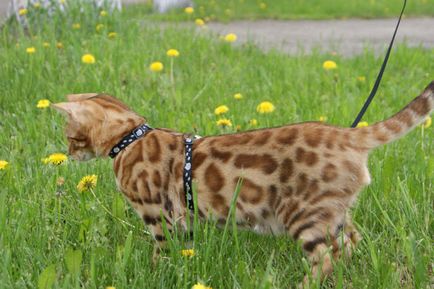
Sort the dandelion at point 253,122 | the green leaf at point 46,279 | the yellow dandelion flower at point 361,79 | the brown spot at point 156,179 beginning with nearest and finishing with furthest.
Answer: the green leaf at point 46,279 → the brown spot at point 156,179 → the dandelion at point 253,122 → the yellow dandelion flower at point 361,79

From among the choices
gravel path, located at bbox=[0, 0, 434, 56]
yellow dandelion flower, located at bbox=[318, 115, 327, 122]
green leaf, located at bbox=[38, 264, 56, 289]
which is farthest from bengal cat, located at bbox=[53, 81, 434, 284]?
gravel path, located at bbox=[0, 0, 434, 56]

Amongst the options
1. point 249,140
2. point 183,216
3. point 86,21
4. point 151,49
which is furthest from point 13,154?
point 86,21

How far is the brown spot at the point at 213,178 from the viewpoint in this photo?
2.84 m

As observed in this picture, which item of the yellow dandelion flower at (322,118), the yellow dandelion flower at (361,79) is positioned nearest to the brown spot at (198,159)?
the yellow dandelion flower at (322,118)

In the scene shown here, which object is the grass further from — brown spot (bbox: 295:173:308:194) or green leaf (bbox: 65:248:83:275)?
brown spot (bbox: 295:173:308:194)

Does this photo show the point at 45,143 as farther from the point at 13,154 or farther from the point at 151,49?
the point at 151,49

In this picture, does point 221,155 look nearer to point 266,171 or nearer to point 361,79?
point 266,171

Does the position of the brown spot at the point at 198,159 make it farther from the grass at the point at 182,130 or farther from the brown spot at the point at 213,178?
the grass at the point at 182,130

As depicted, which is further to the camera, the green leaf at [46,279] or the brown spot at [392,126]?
the brown spot at [392,126]

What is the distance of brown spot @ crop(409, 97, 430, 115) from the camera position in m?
2.78

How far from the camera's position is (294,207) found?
2.67 metres

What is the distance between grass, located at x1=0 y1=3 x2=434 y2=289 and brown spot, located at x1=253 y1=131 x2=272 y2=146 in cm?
44

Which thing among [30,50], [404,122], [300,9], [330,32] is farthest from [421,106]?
[300,9]

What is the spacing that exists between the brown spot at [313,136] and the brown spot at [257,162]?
18 cm
